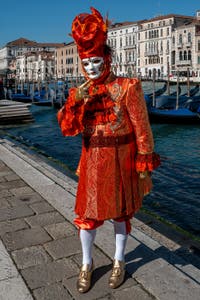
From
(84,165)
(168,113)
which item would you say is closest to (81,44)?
(84,165)

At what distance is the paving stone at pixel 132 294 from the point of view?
91.7 inches

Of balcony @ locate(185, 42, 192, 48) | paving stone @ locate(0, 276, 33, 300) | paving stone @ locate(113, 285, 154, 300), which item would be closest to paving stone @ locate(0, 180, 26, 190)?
paving stone @ locate(0, 276, 33, 300)

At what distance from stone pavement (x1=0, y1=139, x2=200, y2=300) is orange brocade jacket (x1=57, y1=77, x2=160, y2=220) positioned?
48 cm

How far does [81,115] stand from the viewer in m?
2.37

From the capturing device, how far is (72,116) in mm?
2377

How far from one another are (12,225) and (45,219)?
31 centimetres

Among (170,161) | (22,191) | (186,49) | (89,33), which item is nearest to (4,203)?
(22,191)

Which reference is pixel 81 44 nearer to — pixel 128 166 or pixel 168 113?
pixel 128 166

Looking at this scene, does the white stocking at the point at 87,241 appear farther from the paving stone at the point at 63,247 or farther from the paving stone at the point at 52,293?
the paving stone at the point at 63,247

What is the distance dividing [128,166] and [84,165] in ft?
0.92

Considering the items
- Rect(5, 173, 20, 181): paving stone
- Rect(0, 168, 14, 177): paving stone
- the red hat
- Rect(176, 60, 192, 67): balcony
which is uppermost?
Rect(176, 60, 192, 67): balcony

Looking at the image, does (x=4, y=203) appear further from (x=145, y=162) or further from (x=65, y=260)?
(x=145, y=162)

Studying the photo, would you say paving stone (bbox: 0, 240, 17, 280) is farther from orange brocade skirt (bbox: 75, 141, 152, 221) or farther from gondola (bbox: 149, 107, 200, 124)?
gondola (bbox: 149, 107, 200, 124)

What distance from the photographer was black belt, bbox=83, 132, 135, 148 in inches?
93.0
